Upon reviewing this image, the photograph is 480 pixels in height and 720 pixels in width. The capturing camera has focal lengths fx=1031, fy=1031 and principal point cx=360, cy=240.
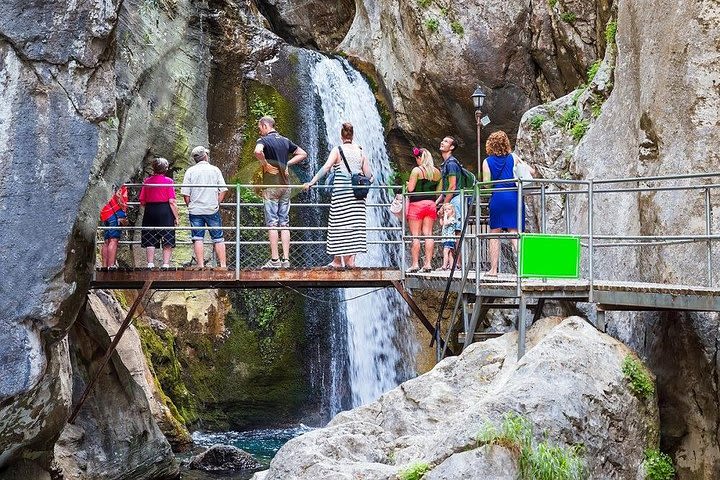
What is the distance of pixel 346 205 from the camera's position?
43.9 feet

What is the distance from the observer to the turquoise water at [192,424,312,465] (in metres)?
17.6

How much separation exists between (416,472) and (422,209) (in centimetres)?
589

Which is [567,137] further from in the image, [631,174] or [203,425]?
[203,425]

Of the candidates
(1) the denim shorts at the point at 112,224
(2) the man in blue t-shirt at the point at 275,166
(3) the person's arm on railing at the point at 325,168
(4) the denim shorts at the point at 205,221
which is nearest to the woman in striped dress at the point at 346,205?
(3) the person's arm on railing at the point at 325,168

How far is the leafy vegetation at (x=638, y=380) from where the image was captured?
9.00 metres

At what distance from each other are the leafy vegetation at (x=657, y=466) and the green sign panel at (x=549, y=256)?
180cm

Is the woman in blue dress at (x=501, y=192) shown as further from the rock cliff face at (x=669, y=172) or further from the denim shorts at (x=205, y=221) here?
the denim shorts at (x=205, y=221)

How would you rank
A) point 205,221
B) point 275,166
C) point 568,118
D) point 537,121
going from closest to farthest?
point 275,166 → point 205,221 → point 568,118 → point 537,121

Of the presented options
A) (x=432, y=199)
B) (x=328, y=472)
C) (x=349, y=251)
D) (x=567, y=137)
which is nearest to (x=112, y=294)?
(x=349, y=251)

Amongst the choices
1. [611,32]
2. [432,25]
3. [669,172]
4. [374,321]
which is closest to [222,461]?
[374,321]

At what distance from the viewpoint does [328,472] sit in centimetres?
842

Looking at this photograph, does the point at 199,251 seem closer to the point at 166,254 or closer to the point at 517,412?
the point at 166,254

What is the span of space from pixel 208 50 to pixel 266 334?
21.5ft

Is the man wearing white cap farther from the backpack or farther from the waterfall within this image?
the waterfall
